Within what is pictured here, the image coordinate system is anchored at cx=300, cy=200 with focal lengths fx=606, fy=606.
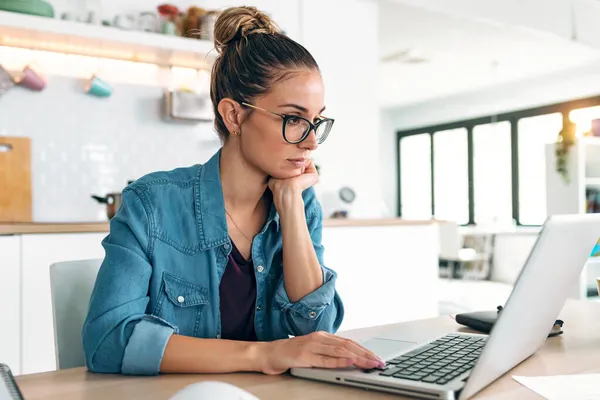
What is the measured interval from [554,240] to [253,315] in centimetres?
66

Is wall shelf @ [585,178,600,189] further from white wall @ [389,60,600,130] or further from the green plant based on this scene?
white wall @ [389,60,600,130]

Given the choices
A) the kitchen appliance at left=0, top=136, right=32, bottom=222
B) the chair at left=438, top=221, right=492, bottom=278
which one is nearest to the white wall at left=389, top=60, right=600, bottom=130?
the chair at left=438, top=221, right=492, bottom=278

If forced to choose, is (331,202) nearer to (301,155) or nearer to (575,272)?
(301,155)

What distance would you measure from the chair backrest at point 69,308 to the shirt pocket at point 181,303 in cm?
19

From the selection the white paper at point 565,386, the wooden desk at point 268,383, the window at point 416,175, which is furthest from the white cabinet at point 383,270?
the window at point 416,175

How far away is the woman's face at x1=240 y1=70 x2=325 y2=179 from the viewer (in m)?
1.20

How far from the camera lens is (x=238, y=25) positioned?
128 cm

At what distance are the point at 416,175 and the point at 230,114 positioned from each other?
8232 millimetres

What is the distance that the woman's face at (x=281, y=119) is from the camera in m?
1.20

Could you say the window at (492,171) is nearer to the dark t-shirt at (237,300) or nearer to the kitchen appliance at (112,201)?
the kitchen appliance at (112,201)

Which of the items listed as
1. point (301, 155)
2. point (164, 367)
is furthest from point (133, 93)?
point (164, 367)

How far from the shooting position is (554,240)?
2.36 feet

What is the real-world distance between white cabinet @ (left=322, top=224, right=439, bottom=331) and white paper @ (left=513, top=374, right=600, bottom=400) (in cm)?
200

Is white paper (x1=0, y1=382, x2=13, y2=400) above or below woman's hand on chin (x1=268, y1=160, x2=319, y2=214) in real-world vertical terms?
below
